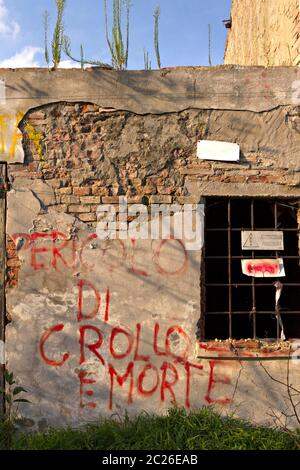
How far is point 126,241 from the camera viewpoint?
4.23m

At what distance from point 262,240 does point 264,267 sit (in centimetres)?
24

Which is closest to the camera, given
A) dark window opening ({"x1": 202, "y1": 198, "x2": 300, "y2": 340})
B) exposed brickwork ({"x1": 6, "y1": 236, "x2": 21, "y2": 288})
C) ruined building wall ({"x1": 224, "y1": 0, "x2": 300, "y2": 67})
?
exposed brickwork ({"x1": 6, "y1": 236, "x2": 21, "y2": 288})

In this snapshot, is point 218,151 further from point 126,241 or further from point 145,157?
point 126,241

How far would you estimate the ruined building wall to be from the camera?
5.21 m

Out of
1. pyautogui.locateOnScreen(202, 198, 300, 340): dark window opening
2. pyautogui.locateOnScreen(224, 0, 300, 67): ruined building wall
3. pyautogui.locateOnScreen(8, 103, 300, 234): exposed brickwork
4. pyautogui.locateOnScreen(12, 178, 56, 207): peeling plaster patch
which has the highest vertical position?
pyautogui.locateOnScreen(224, 0, 300, 67): ruined building wall

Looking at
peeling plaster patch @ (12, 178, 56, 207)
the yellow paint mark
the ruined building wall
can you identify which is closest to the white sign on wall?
the ruined building wall

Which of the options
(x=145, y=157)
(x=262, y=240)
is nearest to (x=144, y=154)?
(x=145, y=157)

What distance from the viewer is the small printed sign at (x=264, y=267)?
4.29 meters

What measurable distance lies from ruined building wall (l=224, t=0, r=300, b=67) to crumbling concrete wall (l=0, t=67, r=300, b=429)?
112cm

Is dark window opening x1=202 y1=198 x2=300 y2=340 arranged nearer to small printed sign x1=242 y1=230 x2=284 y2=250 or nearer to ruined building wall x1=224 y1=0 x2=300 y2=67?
small printed sign x1=242 y1=230 x2=284 y2=250

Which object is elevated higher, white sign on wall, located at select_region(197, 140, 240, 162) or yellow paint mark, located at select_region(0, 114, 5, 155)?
yellow paint mark, located at select_region(0, 114, 5, 155)

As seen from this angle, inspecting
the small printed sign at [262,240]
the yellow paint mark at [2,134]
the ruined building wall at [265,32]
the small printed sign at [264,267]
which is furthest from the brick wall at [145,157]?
the ruined building wall at [265,32]

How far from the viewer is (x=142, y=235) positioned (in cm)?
423
